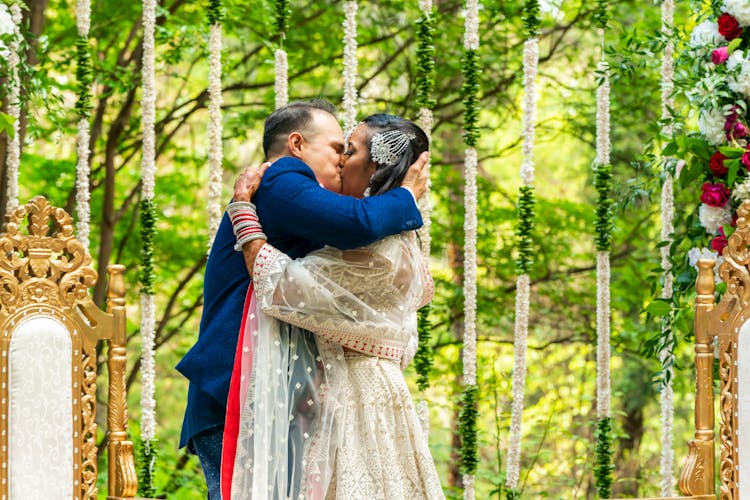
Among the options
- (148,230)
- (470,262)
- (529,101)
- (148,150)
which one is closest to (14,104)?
(148,150)

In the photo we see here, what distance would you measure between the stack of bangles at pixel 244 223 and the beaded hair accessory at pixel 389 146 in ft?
0.96

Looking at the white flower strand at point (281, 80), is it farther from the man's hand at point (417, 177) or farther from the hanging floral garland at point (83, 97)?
the man's hand at point (417, 177)

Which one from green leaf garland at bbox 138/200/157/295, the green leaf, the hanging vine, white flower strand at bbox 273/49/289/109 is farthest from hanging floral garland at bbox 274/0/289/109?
the green leaf

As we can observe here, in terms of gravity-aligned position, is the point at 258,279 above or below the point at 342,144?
below

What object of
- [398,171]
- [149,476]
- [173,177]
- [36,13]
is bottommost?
[149,476]

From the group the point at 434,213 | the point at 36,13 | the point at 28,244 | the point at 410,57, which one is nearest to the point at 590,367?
the point at 434,213

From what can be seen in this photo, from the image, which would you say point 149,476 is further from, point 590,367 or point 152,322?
point 590,367

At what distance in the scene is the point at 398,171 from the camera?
2.11m

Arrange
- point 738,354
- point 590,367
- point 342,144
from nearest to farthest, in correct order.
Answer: point 342,144, point 738,354, point 590,367

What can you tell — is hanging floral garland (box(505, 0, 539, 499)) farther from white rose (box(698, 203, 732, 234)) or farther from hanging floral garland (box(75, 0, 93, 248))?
hanging floral garland (box(75, 0, 93, 248))

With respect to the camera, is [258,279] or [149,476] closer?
[258,279]

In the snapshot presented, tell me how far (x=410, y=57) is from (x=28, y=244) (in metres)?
2.81

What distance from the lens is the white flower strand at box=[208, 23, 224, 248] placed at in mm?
3211

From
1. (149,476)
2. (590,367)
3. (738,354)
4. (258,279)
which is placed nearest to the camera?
(258,279)
